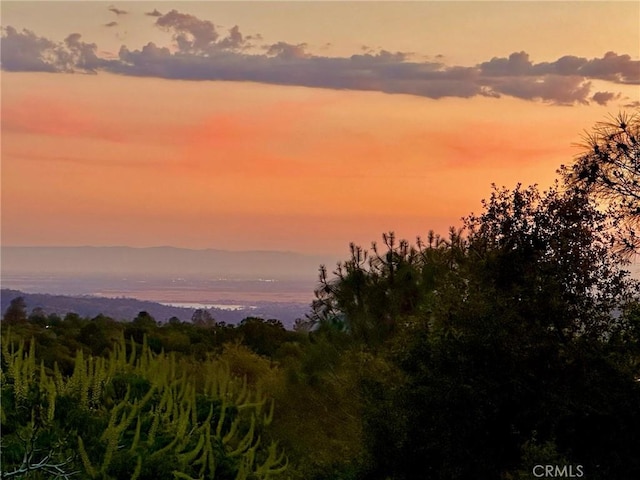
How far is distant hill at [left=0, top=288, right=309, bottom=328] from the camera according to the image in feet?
102

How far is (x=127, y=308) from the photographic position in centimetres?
3516

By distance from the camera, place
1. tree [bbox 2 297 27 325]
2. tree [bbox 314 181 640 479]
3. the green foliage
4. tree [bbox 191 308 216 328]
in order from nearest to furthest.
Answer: the green foliage < tree [bbox 314 181 640 479] < tree [bbox 2 297 27 325] < tree [bbox 191 308 216 328]

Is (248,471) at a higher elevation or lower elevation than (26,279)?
higher

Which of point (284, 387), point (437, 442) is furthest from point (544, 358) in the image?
point (284, 387)

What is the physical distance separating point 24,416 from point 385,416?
4884 millimetres

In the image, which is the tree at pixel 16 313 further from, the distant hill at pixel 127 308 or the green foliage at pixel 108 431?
the green foliage at pixel 108 431

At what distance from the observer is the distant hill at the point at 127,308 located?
31062 mm

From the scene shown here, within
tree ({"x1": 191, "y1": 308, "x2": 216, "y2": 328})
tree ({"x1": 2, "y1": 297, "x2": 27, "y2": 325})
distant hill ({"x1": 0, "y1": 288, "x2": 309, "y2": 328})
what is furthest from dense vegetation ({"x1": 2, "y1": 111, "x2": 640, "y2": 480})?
tree ({"x1": 191, "y1": 308, "x2": 216, "y2": 328})

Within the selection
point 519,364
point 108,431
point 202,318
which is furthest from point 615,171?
point 202,318

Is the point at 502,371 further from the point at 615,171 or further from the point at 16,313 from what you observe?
the point at 16,313

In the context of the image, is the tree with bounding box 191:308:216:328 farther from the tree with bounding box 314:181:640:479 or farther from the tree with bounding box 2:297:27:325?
the tree with bounding box 314:181:640:479

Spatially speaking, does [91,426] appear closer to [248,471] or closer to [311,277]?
[248,471]

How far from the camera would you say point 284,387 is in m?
17.0

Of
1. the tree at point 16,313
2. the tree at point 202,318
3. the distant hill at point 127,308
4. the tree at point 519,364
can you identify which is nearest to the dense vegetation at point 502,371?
the tree at point 519,364
